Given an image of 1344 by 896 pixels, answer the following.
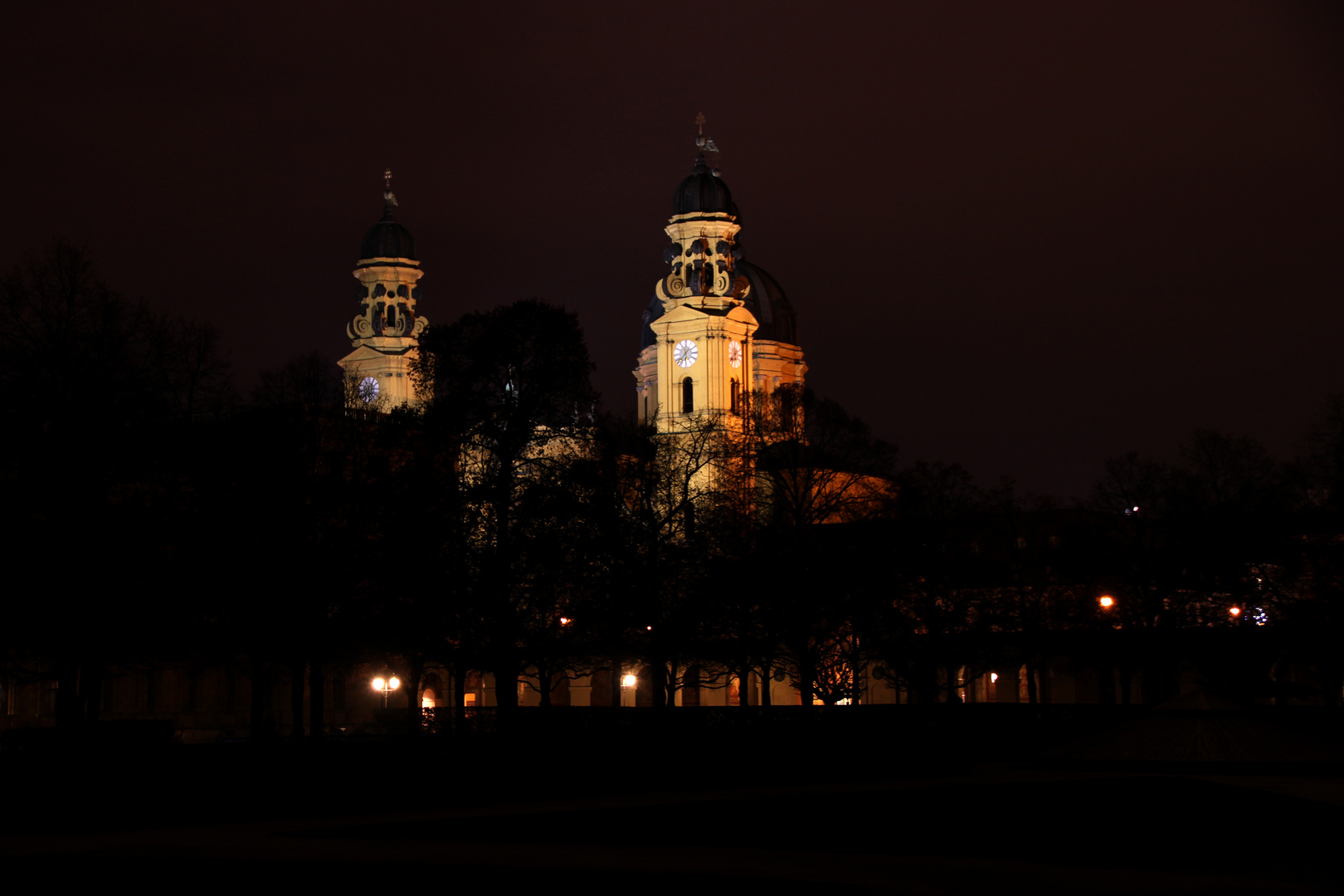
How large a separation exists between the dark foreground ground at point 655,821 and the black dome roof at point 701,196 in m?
73.3

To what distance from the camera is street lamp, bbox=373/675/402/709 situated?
76.2 m

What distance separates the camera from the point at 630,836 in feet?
86.7

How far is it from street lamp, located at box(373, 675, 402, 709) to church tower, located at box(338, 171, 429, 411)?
112 ft

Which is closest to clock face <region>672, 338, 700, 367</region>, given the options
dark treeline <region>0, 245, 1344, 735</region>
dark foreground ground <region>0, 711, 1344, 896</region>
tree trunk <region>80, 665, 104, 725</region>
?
dark treeline <region>0, 245, 1344, 735</region>

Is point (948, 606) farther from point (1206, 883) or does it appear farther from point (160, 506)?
point (1206, 883)

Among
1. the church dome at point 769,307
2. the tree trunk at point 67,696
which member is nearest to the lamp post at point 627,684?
the church dome at point 769,307

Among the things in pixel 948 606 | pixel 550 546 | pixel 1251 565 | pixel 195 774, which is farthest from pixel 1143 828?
pixel 1251 565

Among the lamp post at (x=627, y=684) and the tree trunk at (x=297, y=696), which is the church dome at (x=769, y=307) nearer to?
the lamp post at (x=627, y=684)

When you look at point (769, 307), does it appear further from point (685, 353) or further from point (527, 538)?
point (527, 538)

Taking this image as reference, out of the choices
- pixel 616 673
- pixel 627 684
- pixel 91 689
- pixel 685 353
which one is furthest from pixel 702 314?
pixel 91 689

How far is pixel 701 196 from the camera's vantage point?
107500mm

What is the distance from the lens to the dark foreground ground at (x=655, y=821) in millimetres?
20281

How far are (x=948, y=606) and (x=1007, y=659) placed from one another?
10.5 meters

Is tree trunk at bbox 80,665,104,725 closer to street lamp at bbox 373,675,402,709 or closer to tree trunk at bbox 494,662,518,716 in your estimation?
tree trunk at bbox 494,662,518,716
